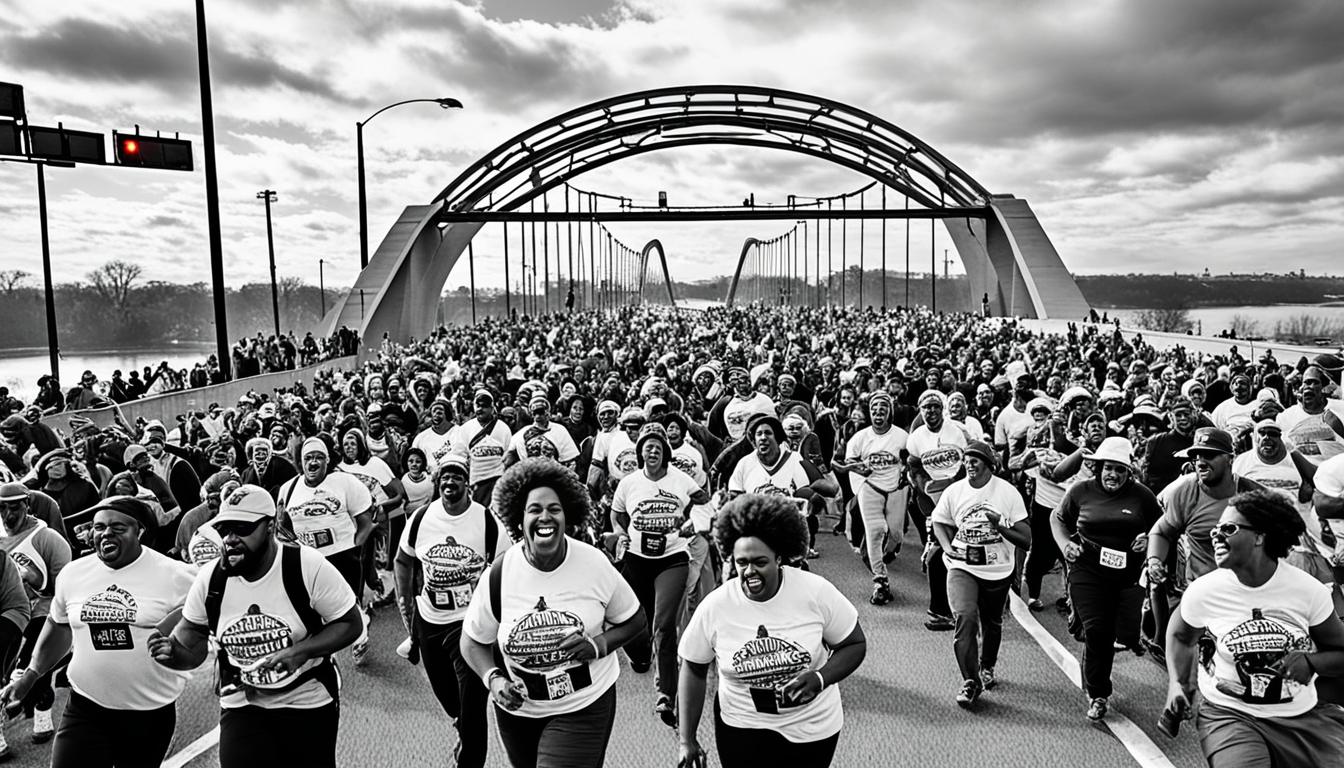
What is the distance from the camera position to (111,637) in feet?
13.9

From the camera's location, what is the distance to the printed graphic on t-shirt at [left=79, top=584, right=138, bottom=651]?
423cm

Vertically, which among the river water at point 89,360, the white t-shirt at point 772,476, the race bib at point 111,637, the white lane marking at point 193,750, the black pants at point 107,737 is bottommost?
the river water at point 89,360

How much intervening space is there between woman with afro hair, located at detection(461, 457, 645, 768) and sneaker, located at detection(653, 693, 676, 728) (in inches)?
70.0

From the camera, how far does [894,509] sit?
8570mm

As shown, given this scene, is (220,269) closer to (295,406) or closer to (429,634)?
(295,406)

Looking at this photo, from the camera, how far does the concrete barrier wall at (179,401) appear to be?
44.6 ft

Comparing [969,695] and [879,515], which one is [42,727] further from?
[879,515]

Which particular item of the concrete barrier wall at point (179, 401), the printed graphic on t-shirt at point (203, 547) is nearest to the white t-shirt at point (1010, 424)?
the printed graphic on t-shirt at point (203, 547)

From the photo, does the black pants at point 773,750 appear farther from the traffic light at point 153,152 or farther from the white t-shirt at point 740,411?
the traffic light at point 153,152

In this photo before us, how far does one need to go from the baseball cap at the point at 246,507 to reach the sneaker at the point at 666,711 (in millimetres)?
2738

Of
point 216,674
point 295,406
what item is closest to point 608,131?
point 295,406

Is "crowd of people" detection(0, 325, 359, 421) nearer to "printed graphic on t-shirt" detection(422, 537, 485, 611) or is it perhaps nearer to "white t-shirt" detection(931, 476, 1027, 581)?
"printed graphic on t-shirt" detection(422, 537, 485, 611)

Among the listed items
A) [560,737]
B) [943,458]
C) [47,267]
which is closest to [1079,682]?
[943,458]

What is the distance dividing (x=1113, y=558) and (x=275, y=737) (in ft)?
15.1
